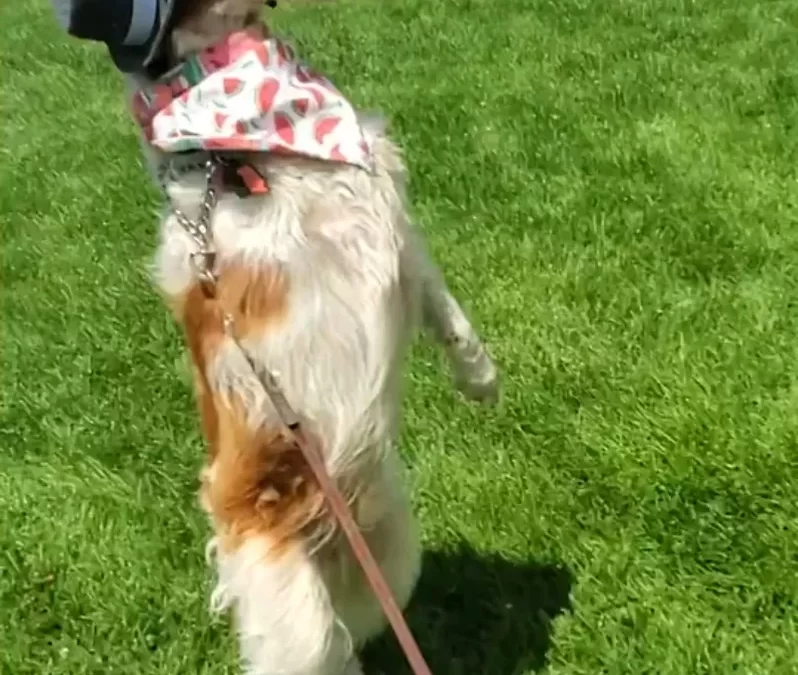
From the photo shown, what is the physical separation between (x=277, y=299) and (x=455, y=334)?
682 mm

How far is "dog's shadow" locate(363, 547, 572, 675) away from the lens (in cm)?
347

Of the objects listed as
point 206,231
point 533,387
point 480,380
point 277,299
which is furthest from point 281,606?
point 533,387

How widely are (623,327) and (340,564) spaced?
207 centimetres

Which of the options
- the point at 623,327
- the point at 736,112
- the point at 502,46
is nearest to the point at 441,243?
the point at 623,327

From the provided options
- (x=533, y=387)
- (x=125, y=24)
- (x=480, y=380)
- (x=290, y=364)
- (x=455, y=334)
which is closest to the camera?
(x=125, y=24)

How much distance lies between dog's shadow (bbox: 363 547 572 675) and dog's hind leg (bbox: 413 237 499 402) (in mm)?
534

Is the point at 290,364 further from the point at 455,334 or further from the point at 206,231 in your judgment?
the point at 455,334

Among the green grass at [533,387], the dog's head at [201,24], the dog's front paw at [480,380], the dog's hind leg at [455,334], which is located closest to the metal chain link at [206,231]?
the dog's head at [201,24]

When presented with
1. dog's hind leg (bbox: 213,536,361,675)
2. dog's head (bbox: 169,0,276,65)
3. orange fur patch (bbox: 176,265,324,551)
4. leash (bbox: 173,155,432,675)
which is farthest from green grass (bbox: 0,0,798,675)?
dog's head (bbox: 169,0,276,65)

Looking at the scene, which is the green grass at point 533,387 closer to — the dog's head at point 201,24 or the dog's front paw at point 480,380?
the dog's front paw at point 480,380

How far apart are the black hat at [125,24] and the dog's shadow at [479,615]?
5.26 feet

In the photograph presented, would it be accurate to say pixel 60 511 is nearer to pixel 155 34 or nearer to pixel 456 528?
pixel 456 528

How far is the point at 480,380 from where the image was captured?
10.9 ft

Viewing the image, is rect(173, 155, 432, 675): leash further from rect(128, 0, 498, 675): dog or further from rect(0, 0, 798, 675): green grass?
rect(0, 0, 798, 675): green grass
